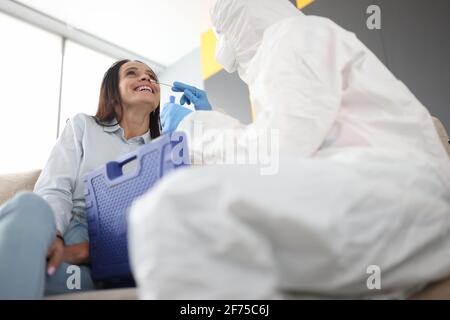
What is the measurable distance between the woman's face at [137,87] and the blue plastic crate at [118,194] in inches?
20.7

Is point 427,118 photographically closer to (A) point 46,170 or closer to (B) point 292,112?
(B) point 292,112

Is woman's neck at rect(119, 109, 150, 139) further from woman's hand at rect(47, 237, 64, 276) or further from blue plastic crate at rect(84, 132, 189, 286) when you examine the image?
woman's hand at rect(47, 237, 64, 276)

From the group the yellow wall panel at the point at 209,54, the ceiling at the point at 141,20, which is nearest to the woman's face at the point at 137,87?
the yellow wall panel at the point at 209,54

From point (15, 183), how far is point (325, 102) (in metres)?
1.16

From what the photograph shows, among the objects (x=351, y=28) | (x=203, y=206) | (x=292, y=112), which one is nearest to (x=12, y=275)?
(x=203, y=206)

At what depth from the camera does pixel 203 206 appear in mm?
307

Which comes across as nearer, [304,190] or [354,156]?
[304,190]

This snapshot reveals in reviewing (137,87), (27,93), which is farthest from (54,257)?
(27,93)

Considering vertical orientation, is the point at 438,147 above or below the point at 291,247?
above

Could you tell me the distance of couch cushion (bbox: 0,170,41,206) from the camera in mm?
1162

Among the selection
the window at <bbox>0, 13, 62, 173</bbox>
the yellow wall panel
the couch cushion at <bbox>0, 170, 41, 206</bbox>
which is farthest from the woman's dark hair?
the window at <bbox>0, 13, 62, 173</bbox>

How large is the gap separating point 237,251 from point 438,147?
0.51 metres

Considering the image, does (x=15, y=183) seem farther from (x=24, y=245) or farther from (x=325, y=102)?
(x=325, y=102)

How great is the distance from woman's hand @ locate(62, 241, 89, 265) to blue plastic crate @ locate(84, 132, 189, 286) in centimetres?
3
